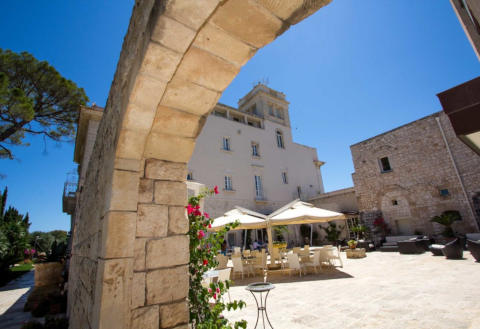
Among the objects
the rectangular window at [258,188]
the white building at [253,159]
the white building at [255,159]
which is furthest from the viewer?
the rectangular window at [258,188]

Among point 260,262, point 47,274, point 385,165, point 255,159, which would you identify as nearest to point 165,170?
point 260,262

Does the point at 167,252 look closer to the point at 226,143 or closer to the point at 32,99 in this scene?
the point at 32,99

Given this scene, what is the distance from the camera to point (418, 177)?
1206 cm

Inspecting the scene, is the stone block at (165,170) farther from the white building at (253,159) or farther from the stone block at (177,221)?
the white building at (253,159)

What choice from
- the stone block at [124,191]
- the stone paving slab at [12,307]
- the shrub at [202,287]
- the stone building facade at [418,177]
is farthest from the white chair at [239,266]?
the stone building facade at [418,177]

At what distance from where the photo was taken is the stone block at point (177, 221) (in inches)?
81.6

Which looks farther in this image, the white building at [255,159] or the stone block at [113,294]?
the white building at [255,159]

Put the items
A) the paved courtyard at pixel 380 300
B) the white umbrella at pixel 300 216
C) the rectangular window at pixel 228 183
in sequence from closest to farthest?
the paved courtyard at pixel 380 300, the white umbrella at pixel 300 216, the rectangular window at pixel 228 183

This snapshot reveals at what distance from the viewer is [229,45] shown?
1599 millimetres

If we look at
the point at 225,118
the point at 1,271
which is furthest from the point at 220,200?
the point at 1,271

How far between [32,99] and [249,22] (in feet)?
43.1

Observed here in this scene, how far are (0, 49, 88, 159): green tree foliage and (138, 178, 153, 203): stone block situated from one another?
10867 mm

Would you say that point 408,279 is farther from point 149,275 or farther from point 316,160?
point 316,160

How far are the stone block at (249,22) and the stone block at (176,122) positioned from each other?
30.5 inches
